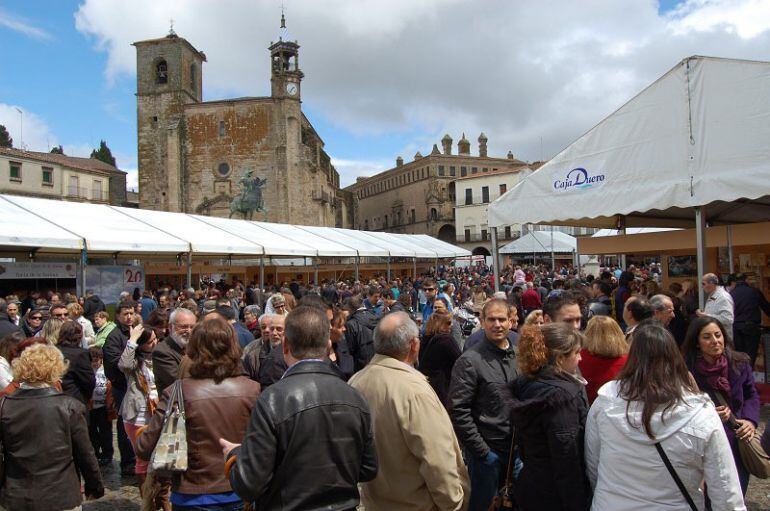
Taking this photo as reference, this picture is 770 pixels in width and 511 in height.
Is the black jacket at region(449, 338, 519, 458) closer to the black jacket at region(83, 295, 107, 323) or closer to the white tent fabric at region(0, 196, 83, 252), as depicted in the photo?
the black jacket at region(83, 295, 107, 323)

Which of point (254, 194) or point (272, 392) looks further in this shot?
point (254, 194)

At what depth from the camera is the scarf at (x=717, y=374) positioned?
3.07 m

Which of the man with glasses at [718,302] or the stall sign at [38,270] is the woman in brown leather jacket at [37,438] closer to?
the man with glasses at [718,302]

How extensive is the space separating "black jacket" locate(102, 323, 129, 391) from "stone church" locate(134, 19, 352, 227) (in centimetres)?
3518

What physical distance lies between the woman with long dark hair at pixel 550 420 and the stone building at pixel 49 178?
42.7 m

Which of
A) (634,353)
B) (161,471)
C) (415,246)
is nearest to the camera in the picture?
(634,353)

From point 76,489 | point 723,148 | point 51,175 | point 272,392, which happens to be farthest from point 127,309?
point 51,175

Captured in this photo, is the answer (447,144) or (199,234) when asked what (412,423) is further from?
(447,144)

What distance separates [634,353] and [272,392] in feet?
4.77

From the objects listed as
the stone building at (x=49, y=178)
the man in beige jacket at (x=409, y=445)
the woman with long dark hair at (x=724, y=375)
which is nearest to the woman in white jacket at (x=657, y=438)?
the man in beige jacket at (x=409, y=445)

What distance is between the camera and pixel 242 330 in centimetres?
562

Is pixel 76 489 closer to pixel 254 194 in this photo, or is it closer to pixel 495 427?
pixel 495 427

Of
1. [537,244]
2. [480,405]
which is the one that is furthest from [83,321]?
[537,244]

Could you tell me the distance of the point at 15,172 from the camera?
122ft
